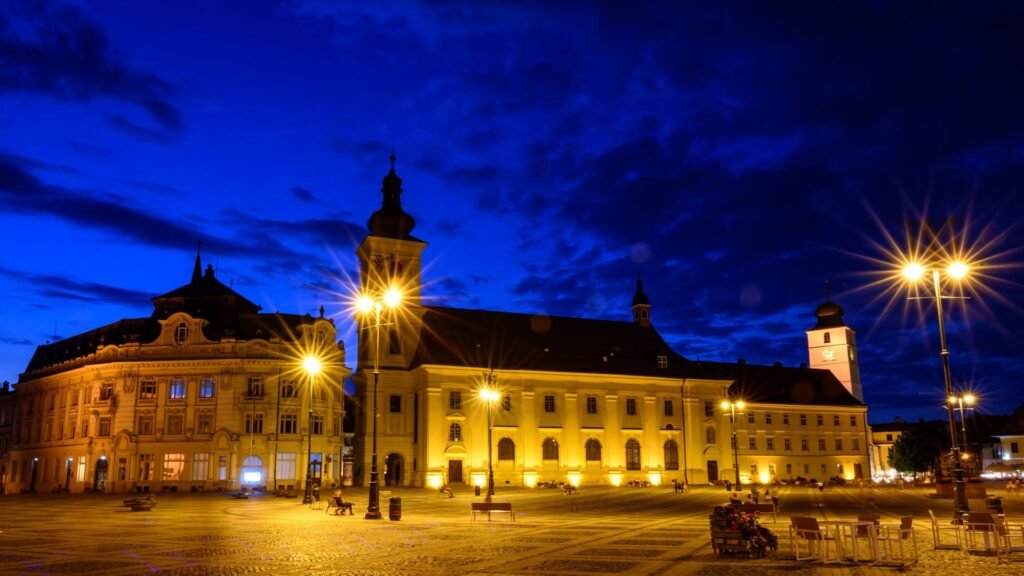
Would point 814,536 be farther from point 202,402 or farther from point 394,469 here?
point 394,469

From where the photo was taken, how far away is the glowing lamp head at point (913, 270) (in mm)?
25203

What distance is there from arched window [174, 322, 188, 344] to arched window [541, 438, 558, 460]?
31929 millimetres

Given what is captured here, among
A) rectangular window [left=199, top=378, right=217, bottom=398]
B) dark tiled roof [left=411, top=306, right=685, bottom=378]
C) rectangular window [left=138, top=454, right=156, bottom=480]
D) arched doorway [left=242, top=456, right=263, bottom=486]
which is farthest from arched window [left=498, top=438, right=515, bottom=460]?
rectangular window [left=138, top=454, right=156, bottom=480]

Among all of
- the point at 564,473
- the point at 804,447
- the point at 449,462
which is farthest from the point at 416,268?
the point at 804,447

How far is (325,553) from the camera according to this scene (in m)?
19.9

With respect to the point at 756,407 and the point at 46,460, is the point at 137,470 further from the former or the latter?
the point at 756,407

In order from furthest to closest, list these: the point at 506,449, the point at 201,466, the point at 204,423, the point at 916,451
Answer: the point at 916,451 → the point at 506,449 → the point at 204,423 → the point at 201,466

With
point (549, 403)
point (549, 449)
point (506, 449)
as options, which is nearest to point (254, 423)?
point (506, 449)

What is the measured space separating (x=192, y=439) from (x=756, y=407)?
58584mm

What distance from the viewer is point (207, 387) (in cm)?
6475

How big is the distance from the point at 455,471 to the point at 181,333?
25319mm

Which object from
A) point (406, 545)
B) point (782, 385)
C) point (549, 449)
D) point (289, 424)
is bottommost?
point (406, 545)

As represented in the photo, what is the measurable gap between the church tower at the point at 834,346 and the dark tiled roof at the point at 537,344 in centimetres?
3306

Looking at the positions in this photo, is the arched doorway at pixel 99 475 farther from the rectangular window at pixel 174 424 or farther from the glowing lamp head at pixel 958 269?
the glowing lamp head at pixel 958 269
